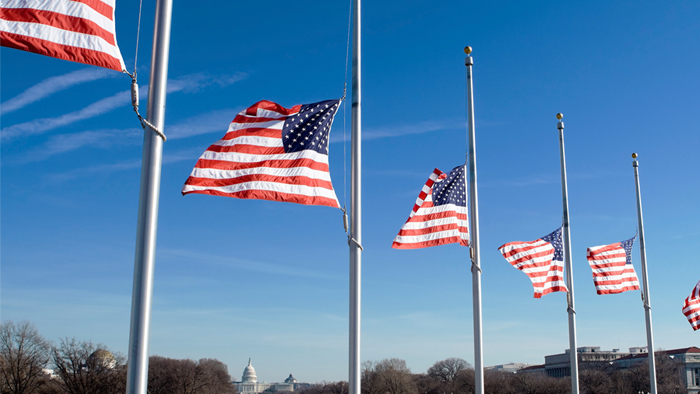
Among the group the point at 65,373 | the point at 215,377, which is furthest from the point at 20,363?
the point at 215,377

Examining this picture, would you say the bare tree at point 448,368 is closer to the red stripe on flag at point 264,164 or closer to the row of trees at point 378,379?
the row of trees at point 378,379

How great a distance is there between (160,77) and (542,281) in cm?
1921

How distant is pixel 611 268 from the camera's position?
31.2m

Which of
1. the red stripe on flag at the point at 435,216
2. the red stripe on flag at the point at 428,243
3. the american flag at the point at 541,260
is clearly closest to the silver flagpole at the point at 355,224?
the red stripe on flag at the point at 428,243

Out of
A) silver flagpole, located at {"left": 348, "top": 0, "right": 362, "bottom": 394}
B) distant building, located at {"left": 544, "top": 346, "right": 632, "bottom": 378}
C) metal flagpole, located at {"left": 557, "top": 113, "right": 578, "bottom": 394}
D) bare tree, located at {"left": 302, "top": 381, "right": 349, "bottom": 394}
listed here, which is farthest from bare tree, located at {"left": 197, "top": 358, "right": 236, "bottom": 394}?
silver flagpole, located at {"left": 348, "top": 0, "right": 362, "bottom": 394}

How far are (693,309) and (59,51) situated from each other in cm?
3553

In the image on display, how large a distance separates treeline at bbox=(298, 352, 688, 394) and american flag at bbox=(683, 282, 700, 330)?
3918 inches

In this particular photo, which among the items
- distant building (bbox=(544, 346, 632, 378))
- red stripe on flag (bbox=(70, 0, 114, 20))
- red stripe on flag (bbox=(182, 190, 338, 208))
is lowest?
distant building (bbox=(544, 346, 632, 378))

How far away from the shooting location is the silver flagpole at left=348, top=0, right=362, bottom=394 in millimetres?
14969

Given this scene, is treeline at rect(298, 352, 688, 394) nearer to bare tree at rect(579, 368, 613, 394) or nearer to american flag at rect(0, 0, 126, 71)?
bare tree at rect(579, 368, 613, 394)

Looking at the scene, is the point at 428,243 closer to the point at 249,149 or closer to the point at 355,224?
the point at 355,224

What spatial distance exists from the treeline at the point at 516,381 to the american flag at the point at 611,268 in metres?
106

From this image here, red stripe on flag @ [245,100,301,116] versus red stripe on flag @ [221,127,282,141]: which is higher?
red stripe on flag @ [245,100,301,116]

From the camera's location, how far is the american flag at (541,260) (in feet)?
84.2
